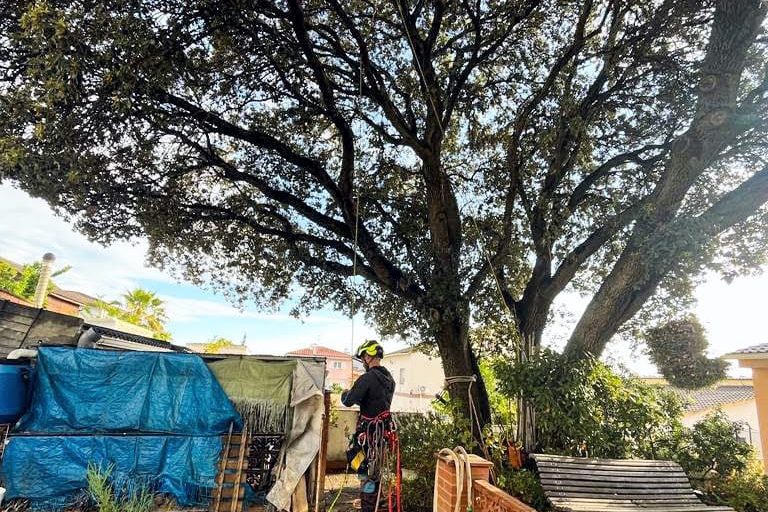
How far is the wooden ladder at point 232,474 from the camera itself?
5.19 m

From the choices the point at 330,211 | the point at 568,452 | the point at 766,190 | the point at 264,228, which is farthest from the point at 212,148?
the point at 766,190

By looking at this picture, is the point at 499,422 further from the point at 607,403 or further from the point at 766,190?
the point at 766,190

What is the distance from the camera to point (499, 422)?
658 cm

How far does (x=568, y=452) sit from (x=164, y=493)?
16.3 feet

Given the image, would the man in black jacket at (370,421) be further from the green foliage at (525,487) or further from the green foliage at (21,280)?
the green foliage at (21,280)

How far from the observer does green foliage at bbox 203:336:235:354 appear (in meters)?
16.9

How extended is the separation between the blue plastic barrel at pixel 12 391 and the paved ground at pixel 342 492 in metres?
4.07

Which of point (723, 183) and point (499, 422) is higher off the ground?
point (723, 183)

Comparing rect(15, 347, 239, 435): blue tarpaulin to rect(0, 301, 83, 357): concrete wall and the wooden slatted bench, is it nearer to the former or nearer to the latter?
rect(0, 301, 83, 357): concrete wall

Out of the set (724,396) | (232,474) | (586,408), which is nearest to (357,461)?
(232,474)

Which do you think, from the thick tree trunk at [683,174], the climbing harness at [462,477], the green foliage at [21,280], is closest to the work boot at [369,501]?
the climbing harness at [462,477]

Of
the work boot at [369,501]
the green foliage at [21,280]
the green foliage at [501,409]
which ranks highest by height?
the green foliage at [21,280]

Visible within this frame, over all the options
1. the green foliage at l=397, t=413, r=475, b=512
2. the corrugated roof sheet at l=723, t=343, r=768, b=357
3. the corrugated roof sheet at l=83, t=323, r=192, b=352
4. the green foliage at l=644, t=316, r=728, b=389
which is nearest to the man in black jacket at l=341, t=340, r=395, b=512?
the green foliage at l=397, t=413, r=475, b=512

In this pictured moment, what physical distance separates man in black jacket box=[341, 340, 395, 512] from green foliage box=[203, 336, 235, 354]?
13081mm
